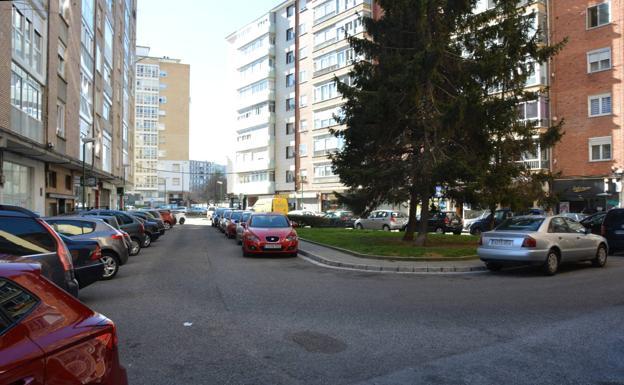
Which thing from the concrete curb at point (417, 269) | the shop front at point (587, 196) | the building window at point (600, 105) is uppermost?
the building window at point (600, 105)

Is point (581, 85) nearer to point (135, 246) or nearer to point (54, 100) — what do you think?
point (135, 246)

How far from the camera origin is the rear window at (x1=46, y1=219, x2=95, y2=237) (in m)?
11.6

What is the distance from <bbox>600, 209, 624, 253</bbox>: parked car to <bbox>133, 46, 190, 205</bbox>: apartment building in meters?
96.6

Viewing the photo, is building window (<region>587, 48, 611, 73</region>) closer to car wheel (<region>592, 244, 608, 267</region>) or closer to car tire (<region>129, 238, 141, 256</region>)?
car wheel (<region>592, 244, 608, 267</region>)

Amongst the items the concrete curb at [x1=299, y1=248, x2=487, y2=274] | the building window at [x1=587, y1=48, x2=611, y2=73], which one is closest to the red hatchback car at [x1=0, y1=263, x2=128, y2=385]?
the concrete curb at [x1=299, y1=248, x2=487, y2=274]

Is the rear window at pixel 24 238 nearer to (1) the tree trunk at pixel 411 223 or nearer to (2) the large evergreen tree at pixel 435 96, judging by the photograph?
(2) the large evergreen tree at pixel 435 96

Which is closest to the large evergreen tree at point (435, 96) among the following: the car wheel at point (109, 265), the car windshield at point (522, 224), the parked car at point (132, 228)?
the car windshield at point (522, 224)

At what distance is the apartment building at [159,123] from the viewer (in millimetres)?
108688

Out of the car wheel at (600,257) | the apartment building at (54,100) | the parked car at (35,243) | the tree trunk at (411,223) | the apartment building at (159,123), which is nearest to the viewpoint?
the parked car at (35,243)

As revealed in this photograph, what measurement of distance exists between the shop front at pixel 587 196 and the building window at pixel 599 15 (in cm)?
1067

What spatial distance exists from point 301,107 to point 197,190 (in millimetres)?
81916

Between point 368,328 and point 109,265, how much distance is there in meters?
7.74

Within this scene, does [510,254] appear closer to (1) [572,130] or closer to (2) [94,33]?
(1) [572,130]

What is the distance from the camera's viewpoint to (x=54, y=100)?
24.7 m
